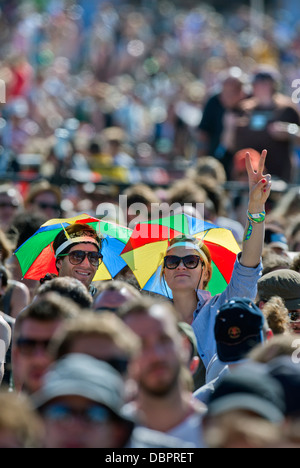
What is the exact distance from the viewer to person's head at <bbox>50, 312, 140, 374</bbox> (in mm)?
3664

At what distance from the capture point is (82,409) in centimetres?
330

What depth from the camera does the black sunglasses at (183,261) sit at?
600 cm

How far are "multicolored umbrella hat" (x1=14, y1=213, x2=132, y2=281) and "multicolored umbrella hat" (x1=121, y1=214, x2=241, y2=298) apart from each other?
0.11m

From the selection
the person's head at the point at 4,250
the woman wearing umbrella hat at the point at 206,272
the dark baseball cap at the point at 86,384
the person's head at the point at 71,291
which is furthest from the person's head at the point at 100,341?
the person's head at the point at 4,250

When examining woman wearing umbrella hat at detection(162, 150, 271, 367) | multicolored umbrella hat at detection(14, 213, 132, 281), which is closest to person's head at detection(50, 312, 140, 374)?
A: woman wearing umbrella hat at detection(162, 150, 271, 367)

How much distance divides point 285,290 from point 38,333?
1.99m

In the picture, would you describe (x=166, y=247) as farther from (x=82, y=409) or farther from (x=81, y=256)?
(x=82, y=409)

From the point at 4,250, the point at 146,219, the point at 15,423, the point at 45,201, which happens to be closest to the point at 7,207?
the point at 45,201

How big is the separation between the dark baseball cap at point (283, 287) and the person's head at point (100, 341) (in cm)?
217

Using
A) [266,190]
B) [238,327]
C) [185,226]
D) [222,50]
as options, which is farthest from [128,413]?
[222,50]

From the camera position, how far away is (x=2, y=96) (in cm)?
1357

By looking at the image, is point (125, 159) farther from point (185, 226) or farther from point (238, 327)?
point (238, 327)

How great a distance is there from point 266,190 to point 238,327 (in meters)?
1.41

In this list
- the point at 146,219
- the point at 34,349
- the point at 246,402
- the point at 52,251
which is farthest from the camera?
the point at 146,219
